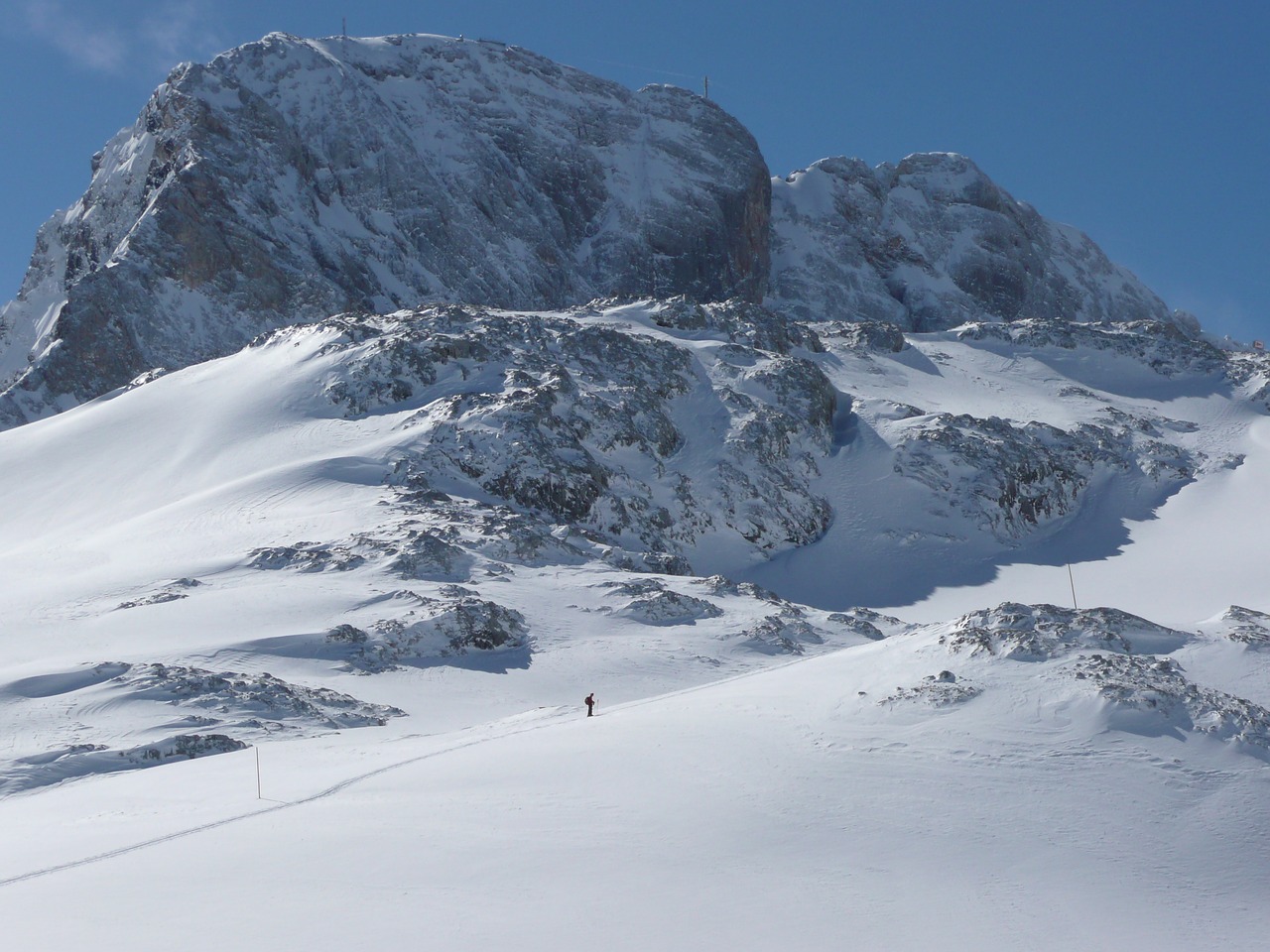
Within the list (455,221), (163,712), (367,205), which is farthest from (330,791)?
(455,221)

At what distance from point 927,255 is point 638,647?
12848 cm

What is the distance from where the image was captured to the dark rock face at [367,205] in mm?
99500

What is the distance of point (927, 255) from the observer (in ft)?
520

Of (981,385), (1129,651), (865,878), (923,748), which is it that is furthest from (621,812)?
(981,385)

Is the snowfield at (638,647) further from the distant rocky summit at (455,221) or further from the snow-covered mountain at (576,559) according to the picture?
the distant rocky summit at (455,221)

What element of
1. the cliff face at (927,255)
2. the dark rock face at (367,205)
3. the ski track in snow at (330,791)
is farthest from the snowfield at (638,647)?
the cliff face at (927,255)

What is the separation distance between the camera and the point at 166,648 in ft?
116

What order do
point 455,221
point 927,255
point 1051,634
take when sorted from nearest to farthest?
point 1051,634, point 455,221, point 927,255

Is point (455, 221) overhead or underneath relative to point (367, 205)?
underneath

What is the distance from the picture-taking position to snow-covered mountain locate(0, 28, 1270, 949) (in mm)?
16734

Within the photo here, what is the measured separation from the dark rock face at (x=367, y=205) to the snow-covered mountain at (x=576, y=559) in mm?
510

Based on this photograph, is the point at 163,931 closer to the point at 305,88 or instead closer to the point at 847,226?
the point at 305,88

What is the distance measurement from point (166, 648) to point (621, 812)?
21283mm

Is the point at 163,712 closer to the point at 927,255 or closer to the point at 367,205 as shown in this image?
the point at 367,205
